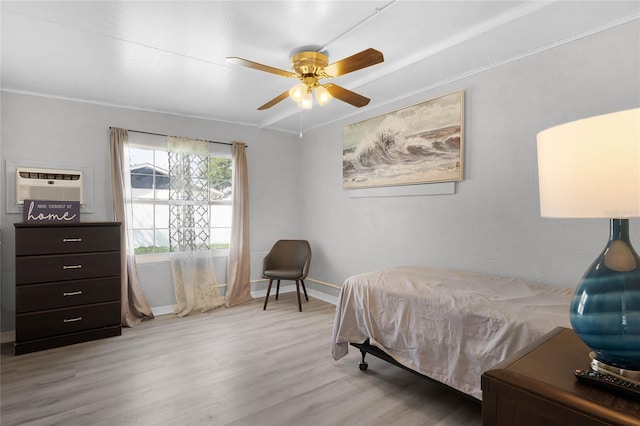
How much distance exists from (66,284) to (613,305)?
3.97 meters

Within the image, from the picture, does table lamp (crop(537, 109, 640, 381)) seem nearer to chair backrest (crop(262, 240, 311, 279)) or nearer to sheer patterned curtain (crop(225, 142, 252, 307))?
chair backrest (crop(262, 240, 311, 279))

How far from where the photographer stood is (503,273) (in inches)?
107

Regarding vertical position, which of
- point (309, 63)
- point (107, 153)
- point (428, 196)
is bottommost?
point (428, 196)

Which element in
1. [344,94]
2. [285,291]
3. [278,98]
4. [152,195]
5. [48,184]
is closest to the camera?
[344,94]

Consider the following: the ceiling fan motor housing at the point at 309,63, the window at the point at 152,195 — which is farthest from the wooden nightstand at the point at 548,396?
the window at the point at 152,195

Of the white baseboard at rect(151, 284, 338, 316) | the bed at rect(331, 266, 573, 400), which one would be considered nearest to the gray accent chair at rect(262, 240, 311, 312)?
the white baseboard at rect(151, 284, 338, 316)

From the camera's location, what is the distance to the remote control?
844 millimetres

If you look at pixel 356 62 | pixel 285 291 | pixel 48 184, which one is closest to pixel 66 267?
pixel 48 184

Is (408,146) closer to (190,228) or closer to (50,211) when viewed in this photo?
(190,228)

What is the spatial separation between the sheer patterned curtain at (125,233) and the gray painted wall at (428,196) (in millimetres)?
142

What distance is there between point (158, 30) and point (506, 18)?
7.64 feet

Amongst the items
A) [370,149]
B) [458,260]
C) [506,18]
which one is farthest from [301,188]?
[506,18]

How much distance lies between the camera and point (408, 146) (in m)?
3.43

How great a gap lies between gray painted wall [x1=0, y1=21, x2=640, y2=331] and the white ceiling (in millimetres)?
242
